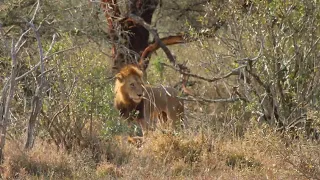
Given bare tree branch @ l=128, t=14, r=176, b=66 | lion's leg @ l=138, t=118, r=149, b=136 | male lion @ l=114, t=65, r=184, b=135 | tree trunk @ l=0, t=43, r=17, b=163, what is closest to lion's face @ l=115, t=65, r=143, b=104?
male lion @ l=114, t=65, r=184, b=135

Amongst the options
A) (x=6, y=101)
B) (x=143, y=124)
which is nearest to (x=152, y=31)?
(x=143, y=124)

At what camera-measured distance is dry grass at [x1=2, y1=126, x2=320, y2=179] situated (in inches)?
279

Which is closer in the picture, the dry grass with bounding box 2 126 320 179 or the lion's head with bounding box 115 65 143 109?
the dry grass with bounding box 2 126 320 179

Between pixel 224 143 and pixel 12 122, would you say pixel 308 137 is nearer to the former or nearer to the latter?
pixel 224 143

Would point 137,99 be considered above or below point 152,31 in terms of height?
below

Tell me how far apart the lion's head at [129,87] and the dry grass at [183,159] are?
1.63 m

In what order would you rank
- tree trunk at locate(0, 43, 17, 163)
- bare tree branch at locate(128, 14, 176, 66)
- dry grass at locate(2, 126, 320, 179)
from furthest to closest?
bare tree branch at locate(128, 14, 176, 66) < tree trunk at locate(0, 43, 17, 163) < dry grass at locate(2, 126, 320, 179)

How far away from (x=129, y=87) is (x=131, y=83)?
0.08 metres

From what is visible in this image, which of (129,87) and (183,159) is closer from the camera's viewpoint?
(183,159)

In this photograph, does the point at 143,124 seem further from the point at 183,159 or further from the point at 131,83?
the point at 183,159

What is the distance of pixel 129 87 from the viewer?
33.8 feet

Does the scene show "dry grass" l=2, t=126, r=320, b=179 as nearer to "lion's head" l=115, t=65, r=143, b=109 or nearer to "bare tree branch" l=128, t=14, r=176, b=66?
"lion's head" l=115, t=65, r=143, b=109

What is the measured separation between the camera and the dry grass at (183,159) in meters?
7.09

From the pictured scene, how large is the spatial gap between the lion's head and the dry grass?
1.63 m
